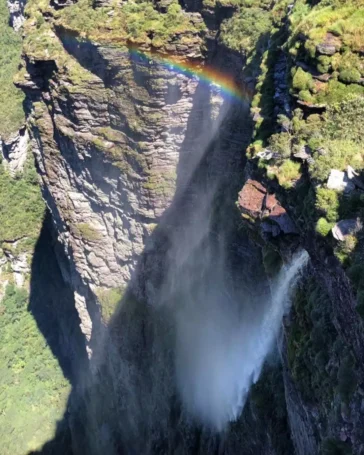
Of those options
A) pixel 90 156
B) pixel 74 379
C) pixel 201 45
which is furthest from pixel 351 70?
pixel 74 379

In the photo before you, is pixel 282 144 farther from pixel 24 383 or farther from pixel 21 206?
pixel 21 206

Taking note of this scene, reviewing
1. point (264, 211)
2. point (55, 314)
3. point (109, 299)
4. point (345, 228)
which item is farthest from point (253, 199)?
point (55, 314)

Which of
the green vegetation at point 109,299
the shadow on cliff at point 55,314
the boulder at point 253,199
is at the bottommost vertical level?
the shadow on cliff at point 55,314

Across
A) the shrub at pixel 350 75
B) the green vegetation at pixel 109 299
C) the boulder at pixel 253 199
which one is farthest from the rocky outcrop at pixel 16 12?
the shrub at pixel 350 75

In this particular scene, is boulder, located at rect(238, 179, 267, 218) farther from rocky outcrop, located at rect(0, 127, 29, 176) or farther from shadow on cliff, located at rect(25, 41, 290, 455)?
rocky outcrop, located at rect(0, 127, 29, 176)

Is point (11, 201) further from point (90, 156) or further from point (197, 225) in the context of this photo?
point (197, 225)

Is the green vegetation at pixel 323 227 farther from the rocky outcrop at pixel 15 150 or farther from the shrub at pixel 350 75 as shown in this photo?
the rocky outcrop at pixel 15 150
